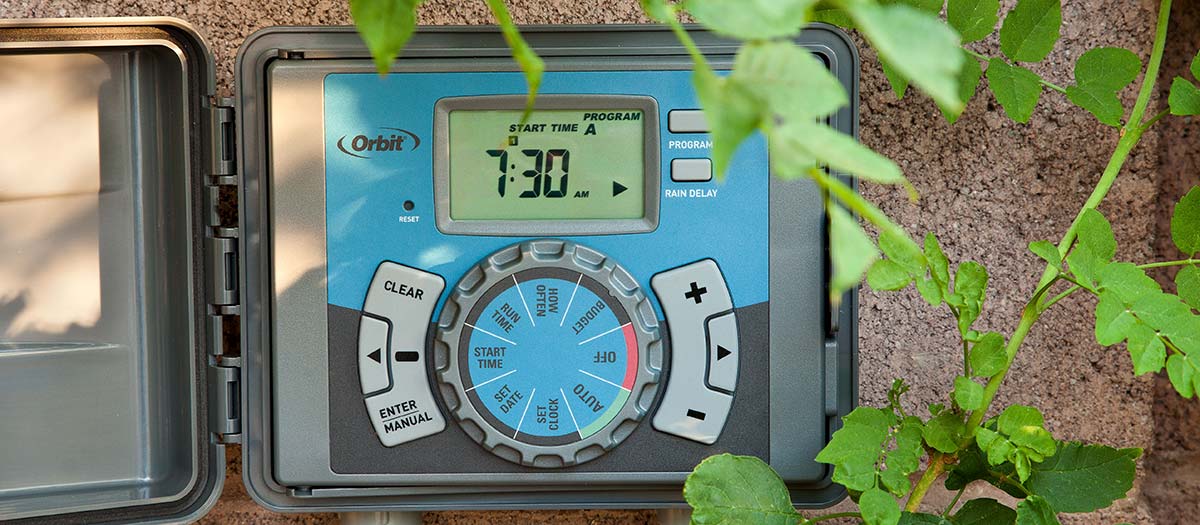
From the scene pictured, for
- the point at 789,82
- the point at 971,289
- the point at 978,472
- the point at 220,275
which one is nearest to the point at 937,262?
the point at 971,289

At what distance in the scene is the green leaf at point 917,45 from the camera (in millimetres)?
161

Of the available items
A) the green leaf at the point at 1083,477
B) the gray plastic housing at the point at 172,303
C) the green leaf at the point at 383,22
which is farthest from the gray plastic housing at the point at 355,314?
the green leaf at the point at 383,22

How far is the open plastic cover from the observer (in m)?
0.50

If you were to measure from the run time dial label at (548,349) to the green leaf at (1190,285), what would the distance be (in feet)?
0.92

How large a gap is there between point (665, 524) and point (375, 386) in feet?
0.64

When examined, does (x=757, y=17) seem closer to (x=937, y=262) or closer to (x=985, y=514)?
(x=937, y=262)

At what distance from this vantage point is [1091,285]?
0.40 metres

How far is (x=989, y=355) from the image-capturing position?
0.42 metres

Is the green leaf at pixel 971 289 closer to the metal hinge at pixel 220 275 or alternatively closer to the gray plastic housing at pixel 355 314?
the gray plastic housing at pixel 355 314

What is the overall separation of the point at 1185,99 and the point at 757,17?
→ 1.26 ft

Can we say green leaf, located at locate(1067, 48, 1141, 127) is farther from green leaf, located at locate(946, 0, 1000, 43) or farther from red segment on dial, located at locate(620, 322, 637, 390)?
red segment on dial, located at locate(620, 322, 637, 390)

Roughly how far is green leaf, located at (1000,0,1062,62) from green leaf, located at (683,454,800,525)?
263 mm

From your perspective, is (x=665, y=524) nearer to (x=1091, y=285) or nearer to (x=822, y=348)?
(x=822, y=348)

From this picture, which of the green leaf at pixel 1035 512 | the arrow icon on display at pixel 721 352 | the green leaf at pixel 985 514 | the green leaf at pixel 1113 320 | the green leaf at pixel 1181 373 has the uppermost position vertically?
the green leaf at pixel 1113 320
